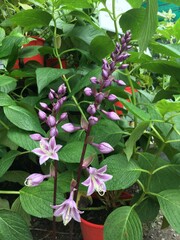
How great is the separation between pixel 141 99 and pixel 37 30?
0.55 meters

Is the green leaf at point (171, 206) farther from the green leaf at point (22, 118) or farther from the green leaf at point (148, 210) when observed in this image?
the green leaf at point (22, 118)

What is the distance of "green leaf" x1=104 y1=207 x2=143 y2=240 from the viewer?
588 mm

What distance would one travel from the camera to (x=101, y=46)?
80 cm

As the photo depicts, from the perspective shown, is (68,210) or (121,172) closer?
(68,210)

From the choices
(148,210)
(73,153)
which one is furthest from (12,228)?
(148,210)

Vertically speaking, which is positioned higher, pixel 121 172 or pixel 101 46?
pixel 101 46

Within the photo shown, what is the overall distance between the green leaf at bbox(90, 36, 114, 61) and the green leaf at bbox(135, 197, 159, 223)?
391 millimetres

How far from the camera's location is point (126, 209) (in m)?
0.64

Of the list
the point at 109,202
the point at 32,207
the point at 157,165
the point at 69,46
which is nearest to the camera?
the point at 32,207

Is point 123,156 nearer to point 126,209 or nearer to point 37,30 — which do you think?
point 126,209

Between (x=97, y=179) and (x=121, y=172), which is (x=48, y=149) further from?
(x=121, y=172)

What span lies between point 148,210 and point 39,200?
270mm

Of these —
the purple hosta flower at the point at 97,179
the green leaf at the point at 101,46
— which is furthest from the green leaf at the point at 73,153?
the green leaf at the point at 101,46

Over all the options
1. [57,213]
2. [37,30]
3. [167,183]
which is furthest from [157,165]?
[37,30]
